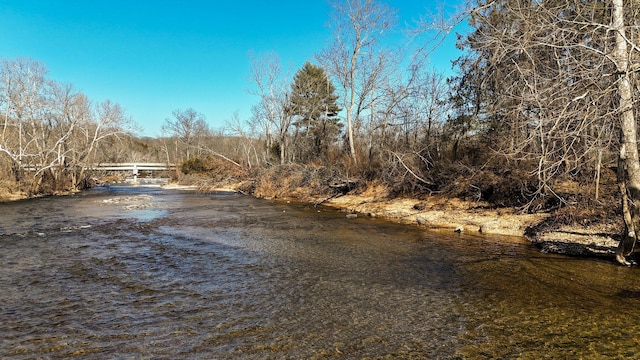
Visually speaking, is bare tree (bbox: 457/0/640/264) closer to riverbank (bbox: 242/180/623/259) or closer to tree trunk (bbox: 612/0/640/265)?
tree trunk (bbox: 612/0/640/265)

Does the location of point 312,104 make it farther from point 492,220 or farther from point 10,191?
point 492,220

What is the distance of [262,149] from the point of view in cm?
4009

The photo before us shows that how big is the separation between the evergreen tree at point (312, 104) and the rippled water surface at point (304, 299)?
26224mm

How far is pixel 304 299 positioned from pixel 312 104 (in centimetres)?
3622

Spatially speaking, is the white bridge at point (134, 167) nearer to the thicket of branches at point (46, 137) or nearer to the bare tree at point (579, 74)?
the thicket of branches at point (46, 137)

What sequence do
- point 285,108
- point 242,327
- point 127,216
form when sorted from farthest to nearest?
1. point 285,108
2. point 127,216
3. point 242,327

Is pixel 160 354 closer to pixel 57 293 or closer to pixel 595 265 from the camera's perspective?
pixel 57 293

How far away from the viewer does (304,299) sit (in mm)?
6383

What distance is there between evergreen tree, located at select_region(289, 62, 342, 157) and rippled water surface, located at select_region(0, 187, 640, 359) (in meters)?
26.2

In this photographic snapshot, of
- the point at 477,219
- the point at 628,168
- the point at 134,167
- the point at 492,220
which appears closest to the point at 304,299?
the point at 628,168

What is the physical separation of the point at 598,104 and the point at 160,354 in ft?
28.4

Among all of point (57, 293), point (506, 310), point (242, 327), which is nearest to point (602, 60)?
point (506, 310)

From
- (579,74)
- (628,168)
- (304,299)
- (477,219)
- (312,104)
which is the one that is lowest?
(304,299)

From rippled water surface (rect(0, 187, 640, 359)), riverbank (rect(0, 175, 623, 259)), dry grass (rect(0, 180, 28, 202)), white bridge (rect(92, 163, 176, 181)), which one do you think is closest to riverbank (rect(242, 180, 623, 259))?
riverbank (rect(0, 175, 623, 259))
